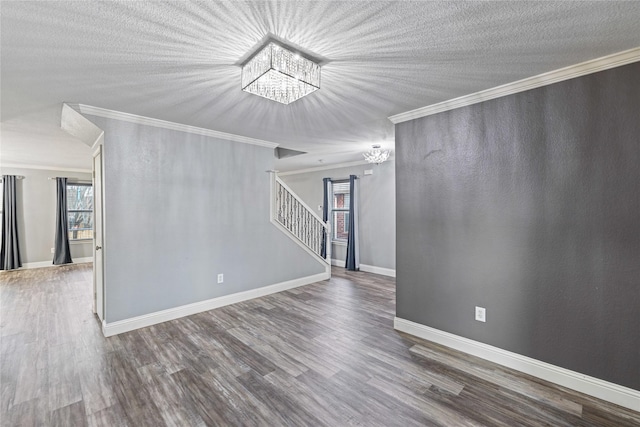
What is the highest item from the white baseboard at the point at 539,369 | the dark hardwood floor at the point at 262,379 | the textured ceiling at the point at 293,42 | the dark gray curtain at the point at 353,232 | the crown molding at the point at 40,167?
the crown molding at the point at 40,167

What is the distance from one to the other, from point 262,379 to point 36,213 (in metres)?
7.75

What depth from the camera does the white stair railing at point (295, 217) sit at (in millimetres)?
4637

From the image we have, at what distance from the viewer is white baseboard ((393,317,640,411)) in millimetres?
1982

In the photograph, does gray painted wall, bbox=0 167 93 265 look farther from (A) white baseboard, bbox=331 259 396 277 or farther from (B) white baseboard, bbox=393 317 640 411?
(B) white baseboard, bbox=393 317 640 411

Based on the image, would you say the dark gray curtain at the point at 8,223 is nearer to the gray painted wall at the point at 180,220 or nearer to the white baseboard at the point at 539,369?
the gray painted wall at the point at 180,220

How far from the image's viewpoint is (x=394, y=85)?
2420 millimetres

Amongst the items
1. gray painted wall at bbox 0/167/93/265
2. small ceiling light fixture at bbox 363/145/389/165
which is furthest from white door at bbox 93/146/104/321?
gray painted wall at bbox 0/167/93/265

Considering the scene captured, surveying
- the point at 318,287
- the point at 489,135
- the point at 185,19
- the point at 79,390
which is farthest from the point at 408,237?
the point at 79,390

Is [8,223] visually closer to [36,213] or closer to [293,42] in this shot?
[36,213]

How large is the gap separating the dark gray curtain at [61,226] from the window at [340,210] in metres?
6.52

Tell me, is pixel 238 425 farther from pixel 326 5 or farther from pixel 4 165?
pixel 4 165

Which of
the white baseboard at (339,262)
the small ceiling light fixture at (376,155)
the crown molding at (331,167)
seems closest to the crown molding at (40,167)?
the crown molding at (331,167)

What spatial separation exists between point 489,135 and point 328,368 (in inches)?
99.4

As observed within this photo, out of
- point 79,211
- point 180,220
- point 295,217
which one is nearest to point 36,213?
point 79,211
